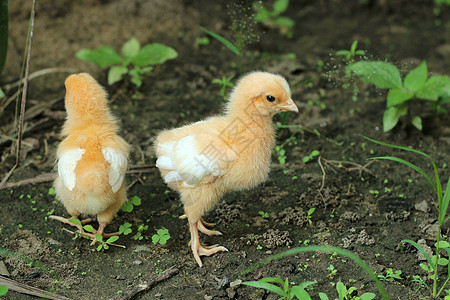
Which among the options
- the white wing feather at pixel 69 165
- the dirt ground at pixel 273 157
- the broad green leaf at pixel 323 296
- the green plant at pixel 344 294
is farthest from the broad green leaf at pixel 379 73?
the white wing feather at pixel 69 165

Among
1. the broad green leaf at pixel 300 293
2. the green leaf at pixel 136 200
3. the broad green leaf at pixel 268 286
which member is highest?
the broad green leaf at pixel 300 293

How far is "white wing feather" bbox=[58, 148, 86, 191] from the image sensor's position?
11.1ft

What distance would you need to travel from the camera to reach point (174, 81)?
217 inches

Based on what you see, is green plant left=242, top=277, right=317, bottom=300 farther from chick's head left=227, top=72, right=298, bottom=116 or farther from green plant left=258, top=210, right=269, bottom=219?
chick's head left=227, top=72, right=298, bottom=116

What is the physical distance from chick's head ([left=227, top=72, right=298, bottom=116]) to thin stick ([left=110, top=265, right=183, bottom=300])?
1.21 m

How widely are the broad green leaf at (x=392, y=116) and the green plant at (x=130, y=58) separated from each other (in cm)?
214

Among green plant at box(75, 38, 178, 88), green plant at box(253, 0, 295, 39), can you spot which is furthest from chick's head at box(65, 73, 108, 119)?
green plant at box(253, 0, 295, 39)

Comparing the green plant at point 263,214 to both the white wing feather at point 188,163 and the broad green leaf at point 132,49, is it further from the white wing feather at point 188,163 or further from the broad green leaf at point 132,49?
the broad green leaf at point 132,49

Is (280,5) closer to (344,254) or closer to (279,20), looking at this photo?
(279,20)

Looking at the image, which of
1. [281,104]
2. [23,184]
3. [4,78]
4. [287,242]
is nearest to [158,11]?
[4,78]

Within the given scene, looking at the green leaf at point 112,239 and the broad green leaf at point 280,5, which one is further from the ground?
the broad green leaf at point 280,5

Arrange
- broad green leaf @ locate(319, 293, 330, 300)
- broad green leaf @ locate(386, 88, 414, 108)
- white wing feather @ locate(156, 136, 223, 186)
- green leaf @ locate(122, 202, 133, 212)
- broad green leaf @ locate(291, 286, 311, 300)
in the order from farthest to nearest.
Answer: broad green leaf @ locate(386, 88, 414, 108) → green leaf @ locate(122, 202, 133, 212) → white wing feather @ locate(156, 136, 223, 186) → broad green leaf @ locate(319, 293, 330, 300) → broad green leaf @ locate(291, 286, 311, 300)

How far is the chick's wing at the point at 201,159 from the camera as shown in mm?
3379

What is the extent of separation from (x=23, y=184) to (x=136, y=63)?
1.66 meters
